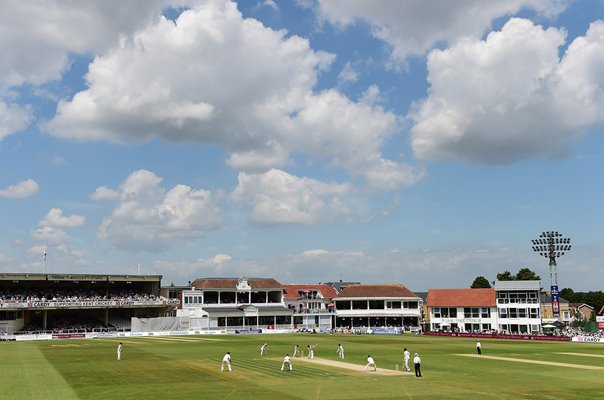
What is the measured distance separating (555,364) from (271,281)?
7614 cm

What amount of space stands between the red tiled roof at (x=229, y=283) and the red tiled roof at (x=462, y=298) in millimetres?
29844

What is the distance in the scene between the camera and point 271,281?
4560 inches

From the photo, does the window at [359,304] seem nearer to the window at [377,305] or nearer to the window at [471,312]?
the window at [377,305]

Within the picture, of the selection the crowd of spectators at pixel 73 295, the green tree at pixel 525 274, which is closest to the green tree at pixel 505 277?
the green tree at pixel 525 274

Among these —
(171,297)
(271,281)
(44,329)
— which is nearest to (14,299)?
(44,329)

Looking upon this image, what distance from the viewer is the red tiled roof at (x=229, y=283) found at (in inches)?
4311

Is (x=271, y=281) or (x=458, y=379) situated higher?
(x=271, y=281)

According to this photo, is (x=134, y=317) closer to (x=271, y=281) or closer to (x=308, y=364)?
(x=271, y=281)

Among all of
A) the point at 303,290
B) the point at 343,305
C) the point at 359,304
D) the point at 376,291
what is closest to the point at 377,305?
the point at 376,291

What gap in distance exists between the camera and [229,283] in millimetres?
111750

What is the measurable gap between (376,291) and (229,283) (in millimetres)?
28592

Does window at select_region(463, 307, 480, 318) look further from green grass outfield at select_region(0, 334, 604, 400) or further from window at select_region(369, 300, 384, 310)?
green grass outfield at select_region(0, 334, 604, 400)

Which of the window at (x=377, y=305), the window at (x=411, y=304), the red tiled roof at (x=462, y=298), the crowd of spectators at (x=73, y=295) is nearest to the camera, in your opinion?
the crowd of spectators at (x=73, y=295)

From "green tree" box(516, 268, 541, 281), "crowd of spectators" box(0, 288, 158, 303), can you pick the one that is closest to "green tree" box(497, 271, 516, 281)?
"green tree" box(516, 268, 541, 281)
